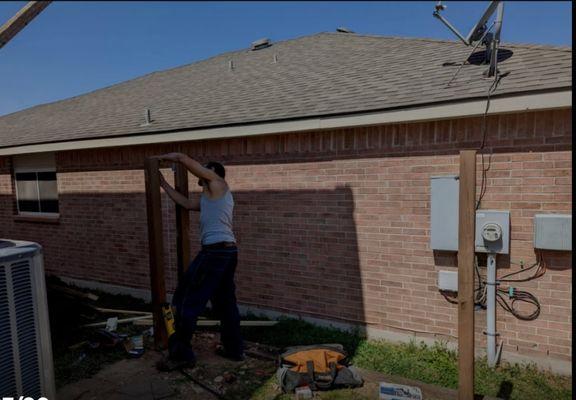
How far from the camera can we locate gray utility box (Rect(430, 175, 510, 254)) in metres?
4.19

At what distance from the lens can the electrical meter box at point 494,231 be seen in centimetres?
416

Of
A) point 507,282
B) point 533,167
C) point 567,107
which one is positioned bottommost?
point 507,282

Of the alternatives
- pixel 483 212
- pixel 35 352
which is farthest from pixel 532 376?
pixel 35 352

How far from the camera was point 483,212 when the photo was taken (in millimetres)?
4297

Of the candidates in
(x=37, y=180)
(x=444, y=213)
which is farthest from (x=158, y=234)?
(x=37, y=180)

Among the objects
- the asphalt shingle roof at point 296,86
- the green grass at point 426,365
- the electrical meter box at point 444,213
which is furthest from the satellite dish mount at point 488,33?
the green grass at point 426,365

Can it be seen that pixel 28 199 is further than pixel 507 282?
Yes

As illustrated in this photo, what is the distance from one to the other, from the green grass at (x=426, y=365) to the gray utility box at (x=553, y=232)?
4.15ft

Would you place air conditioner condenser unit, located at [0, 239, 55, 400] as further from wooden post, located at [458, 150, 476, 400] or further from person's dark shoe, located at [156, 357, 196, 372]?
wooden post, located at [458, 150, 476, 400]

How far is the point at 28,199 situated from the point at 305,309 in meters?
6.79

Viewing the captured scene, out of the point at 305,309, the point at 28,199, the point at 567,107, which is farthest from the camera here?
the point at 28,199

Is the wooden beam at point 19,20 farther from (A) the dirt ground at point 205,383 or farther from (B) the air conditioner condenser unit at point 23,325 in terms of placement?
(A) the dirt ground at point 205,383

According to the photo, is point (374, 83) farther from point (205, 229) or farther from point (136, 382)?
point (136, 382)

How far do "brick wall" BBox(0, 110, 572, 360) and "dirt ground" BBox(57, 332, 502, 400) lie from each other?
1.17m
